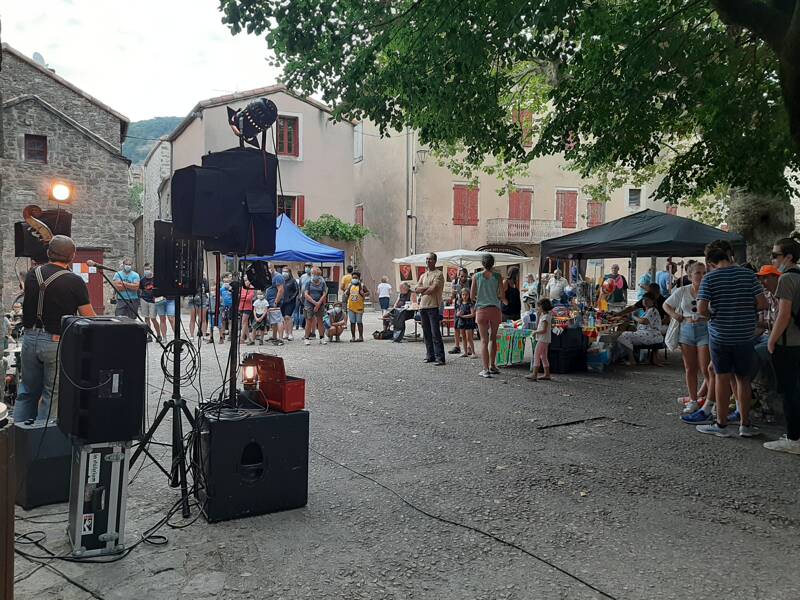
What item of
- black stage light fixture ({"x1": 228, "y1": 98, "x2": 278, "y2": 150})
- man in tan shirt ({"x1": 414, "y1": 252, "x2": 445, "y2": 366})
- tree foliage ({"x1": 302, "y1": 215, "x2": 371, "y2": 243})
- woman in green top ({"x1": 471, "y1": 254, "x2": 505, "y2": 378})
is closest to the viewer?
black stage light fixture ({"x1": 228, "y1": 98, "x2": 278, "y2": 150})

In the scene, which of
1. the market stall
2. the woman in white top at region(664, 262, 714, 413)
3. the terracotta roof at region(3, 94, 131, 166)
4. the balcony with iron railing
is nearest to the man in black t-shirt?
the woman in white top at region(664, 262, 714, 413)

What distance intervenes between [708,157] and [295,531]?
768cm

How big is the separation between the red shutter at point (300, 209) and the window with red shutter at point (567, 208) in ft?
40.0

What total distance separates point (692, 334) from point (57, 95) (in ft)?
78.4

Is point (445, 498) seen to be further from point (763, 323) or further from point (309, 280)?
point (309, 280)

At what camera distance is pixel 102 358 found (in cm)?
342

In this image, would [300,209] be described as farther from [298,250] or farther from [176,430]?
[176,430]

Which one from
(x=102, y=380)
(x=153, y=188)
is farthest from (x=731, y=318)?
(x=153, y=188)

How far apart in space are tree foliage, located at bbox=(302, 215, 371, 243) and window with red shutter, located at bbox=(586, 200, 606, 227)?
1156cm

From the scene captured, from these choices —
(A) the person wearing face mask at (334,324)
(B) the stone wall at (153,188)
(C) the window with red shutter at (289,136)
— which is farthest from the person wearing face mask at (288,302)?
(B) the stone wall at (153,188)

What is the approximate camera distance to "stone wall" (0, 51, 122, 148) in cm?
2250

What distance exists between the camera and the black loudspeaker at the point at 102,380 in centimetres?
337

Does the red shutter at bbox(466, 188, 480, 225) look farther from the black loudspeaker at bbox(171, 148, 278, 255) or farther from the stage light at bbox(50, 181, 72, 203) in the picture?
the black loudspeaker at bbox(171, 148, 278, 255)

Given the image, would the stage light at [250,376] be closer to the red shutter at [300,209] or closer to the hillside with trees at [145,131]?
the red shutter at [300,209]
